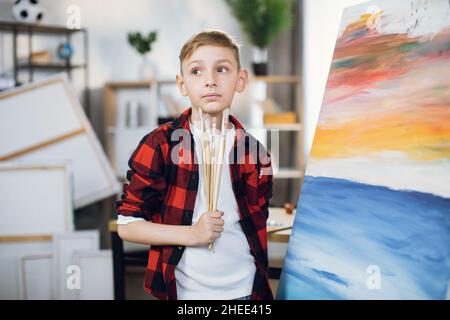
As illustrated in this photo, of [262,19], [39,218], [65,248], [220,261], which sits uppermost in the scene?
[262,19]

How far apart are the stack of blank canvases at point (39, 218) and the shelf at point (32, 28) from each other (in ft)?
2.01

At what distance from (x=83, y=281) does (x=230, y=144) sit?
1705 mm

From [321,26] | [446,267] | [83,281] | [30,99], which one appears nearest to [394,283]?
[446,267]

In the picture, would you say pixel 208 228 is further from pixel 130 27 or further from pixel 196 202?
pixel 130 27

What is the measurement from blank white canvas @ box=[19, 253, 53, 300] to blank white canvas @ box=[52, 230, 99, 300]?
5 centimetres

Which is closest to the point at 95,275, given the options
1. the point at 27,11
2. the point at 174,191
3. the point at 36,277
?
the point at 36,277

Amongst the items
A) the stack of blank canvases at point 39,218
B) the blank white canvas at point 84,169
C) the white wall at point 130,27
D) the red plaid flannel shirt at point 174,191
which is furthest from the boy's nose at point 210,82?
the white wall at point 130,27

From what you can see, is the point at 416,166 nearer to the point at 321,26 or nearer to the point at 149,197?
the point at 149,197

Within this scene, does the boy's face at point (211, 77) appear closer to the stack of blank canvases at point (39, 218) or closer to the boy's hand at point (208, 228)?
the boy's hand at point (208, 228)

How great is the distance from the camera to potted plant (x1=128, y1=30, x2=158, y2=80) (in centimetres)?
421

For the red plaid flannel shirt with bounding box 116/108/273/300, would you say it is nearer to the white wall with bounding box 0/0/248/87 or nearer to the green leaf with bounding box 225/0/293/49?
the green leaf with bounding box 225/0/293/49

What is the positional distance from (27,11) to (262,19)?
1723 millimetres

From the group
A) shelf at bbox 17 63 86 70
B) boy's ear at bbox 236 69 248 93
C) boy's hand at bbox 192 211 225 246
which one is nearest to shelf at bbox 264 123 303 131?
shelf at bbox 17 63 86 70

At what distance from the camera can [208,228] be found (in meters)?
1.28
